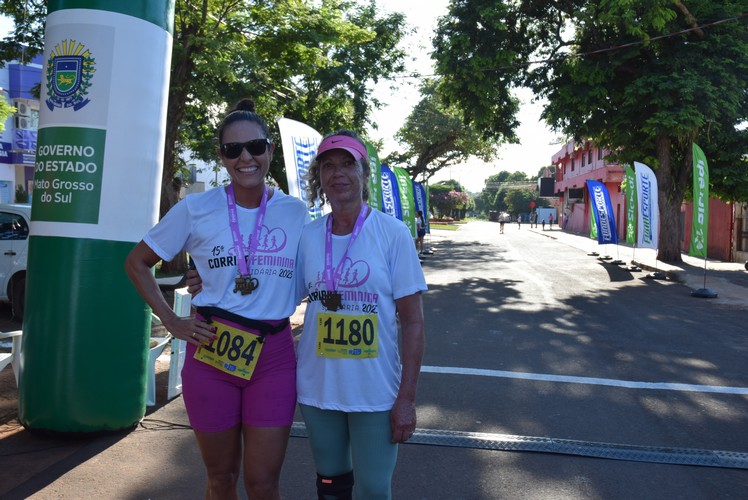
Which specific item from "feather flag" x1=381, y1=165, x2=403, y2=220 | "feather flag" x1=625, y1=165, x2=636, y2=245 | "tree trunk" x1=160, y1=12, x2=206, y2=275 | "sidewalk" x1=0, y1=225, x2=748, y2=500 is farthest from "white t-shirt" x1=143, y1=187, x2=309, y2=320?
"feather flag" x1=625, y1=165, x2=636, y2=245

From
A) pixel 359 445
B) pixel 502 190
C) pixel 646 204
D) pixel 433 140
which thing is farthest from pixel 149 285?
pixel 502 190

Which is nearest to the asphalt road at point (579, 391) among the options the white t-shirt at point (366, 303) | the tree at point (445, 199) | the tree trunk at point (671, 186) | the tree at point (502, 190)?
the white t-shirt at point (366, 303)

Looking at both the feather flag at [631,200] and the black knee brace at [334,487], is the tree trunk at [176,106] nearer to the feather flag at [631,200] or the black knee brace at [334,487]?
the black knee brace at [334,487]

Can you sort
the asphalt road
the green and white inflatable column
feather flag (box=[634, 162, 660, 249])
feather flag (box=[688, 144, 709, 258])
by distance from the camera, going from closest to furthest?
1. the asphalt road
2. the green and white inflatable column
3. feather flag (box=[688, 144, 709, 258])
4. feather flag (box=[634, 162, 660, 249])

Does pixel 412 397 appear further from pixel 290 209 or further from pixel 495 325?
pixel 495 325

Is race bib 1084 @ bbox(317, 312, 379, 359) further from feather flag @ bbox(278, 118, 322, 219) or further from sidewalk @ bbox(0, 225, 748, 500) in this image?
feather flag @ bbox(278, 118, 322, 219)

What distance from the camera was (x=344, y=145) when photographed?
255 centimetres

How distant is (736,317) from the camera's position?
1127cm

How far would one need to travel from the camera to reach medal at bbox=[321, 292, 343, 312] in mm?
2477

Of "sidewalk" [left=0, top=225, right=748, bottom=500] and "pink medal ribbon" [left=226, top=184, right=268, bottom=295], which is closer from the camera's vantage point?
"pink medal ribbon" [left=226, top=184, right=268, bottom=295]

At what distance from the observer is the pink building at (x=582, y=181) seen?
45094mm

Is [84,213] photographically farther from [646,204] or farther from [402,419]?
[646,204]

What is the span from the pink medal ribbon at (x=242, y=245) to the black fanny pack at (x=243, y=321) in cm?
10

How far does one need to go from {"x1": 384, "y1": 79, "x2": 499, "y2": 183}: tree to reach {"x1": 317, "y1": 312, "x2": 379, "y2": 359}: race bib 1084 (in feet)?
127
